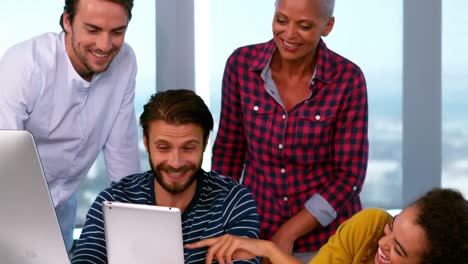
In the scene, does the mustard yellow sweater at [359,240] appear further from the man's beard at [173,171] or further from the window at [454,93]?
the window at [454,93]

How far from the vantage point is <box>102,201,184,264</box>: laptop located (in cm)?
184

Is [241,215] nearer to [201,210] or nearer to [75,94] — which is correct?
[201,210]

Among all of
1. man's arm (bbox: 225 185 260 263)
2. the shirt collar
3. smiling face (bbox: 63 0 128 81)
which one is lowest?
man's arm (bbox: 225 185 260 263)

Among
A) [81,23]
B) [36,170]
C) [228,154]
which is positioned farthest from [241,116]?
[36,170]

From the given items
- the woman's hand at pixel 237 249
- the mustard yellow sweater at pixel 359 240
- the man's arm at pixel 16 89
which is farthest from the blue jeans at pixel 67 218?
the mustard yellow sweater at pixel 359 240

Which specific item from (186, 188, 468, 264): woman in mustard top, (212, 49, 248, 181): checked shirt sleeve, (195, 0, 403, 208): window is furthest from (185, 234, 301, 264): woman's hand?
(195, 0, 403, 208): window

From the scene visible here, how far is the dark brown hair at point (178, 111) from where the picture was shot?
2379 millimetres

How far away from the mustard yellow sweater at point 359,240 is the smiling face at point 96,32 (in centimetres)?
80

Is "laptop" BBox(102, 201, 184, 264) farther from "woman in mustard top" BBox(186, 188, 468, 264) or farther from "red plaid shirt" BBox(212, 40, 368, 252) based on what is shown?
"red plaid shirt" BBox(212, 40, 368, 252)

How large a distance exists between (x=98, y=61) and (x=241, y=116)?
1.40 feet

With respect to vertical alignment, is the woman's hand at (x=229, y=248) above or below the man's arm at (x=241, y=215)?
below

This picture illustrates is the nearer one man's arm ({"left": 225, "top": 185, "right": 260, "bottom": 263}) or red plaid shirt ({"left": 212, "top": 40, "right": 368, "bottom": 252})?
man's arm ({"left": 225, "top": 185, "right": 260, "bottom": 263})

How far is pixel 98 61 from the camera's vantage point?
8.47 feet

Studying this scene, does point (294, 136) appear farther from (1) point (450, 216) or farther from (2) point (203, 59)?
(2) point (203, 59)
